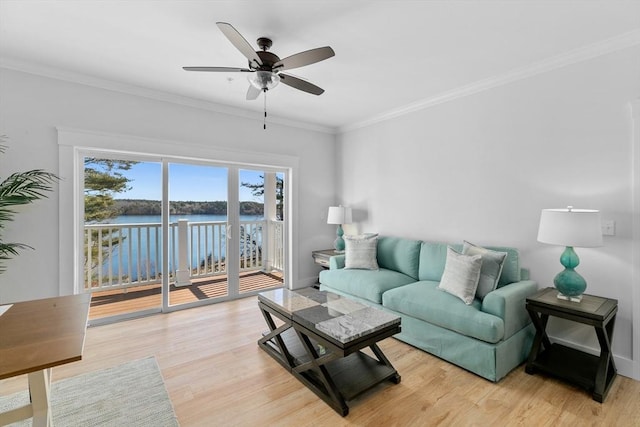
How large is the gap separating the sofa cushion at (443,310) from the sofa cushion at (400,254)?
1.54 ft

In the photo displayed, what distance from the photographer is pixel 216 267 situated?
13.4 feet

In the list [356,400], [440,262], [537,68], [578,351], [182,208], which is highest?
[537,68]

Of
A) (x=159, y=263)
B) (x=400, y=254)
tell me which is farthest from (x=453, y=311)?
(x=159, y=263)

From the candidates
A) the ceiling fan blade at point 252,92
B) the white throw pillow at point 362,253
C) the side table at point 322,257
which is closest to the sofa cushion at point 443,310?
the white throw pillow at point 362,253

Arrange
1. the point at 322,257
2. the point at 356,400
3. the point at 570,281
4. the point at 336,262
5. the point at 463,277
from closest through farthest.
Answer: the point at 356,400
the point at 570,281
the point at 463,277
the point at 336,262
the point at 322,257

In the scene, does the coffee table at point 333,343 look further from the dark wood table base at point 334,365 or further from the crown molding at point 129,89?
the crown molding at point 129,89

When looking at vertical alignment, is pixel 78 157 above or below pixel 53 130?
below

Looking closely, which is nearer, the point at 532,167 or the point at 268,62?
the point at 268,62

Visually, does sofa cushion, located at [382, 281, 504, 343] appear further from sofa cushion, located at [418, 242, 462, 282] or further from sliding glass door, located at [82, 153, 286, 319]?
sliding glass door, located at [82, 153, 286, 319]

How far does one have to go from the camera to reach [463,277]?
2.61m

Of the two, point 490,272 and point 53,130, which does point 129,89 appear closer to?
point 53,130

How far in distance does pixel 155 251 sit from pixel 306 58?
3.01 metres

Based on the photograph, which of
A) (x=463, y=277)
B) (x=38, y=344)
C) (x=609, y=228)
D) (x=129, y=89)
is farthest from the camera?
(x=129, y=89)

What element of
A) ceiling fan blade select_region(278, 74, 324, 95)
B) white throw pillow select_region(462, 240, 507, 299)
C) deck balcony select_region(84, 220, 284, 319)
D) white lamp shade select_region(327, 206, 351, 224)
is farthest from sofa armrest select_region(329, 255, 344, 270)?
ceiling fan blade select_region(278, 74, 324, 95)
